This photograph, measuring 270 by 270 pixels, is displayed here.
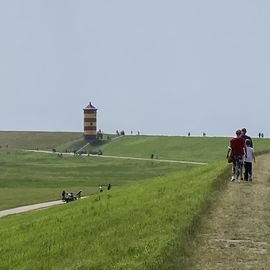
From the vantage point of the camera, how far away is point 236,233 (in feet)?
62.2

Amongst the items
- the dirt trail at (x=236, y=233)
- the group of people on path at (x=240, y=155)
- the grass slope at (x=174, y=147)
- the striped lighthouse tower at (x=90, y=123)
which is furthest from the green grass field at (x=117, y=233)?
the striped lighthouse tower at (x=90, y=123)

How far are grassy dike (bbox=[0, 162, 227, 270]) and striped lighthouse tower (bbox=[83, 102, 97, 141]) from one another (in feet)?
455

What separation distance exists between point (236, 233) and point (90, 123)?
14862 centimetres

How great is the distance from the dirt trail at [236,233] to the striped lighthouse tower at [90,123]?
461ft

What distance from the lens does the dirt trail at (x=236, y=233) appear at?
1611 cm

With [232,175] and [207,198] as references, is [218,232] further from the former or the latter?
[232,175]

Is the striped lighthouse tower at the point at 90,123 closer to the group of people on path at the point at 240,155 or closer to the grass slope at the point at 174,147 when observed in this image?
the grass slope at the point at 174,147

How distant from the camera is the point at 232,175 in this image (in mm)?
31859

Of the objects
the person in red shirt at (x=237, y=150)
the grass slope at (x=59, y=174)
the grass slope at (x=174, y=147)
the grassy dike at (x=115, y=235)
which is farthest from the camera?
the grass slope at (x=174, y=147)

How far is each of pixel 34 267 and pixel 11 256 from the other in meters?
2.68

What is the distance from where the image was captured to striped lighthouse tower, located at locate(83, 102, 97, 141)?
167 meters

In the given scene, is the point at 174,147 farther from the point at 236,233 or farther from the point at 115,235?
the point at 236,233

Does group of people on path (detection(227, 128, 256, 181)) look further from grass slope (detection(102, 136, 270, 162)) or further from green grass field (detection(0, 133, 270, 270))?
grass slope (detection(102, 136, 270, 162))

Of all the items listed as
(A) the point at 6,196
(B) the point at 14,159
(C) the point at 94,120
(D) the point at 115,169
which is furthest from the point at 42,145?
(A) the point at 6,196
